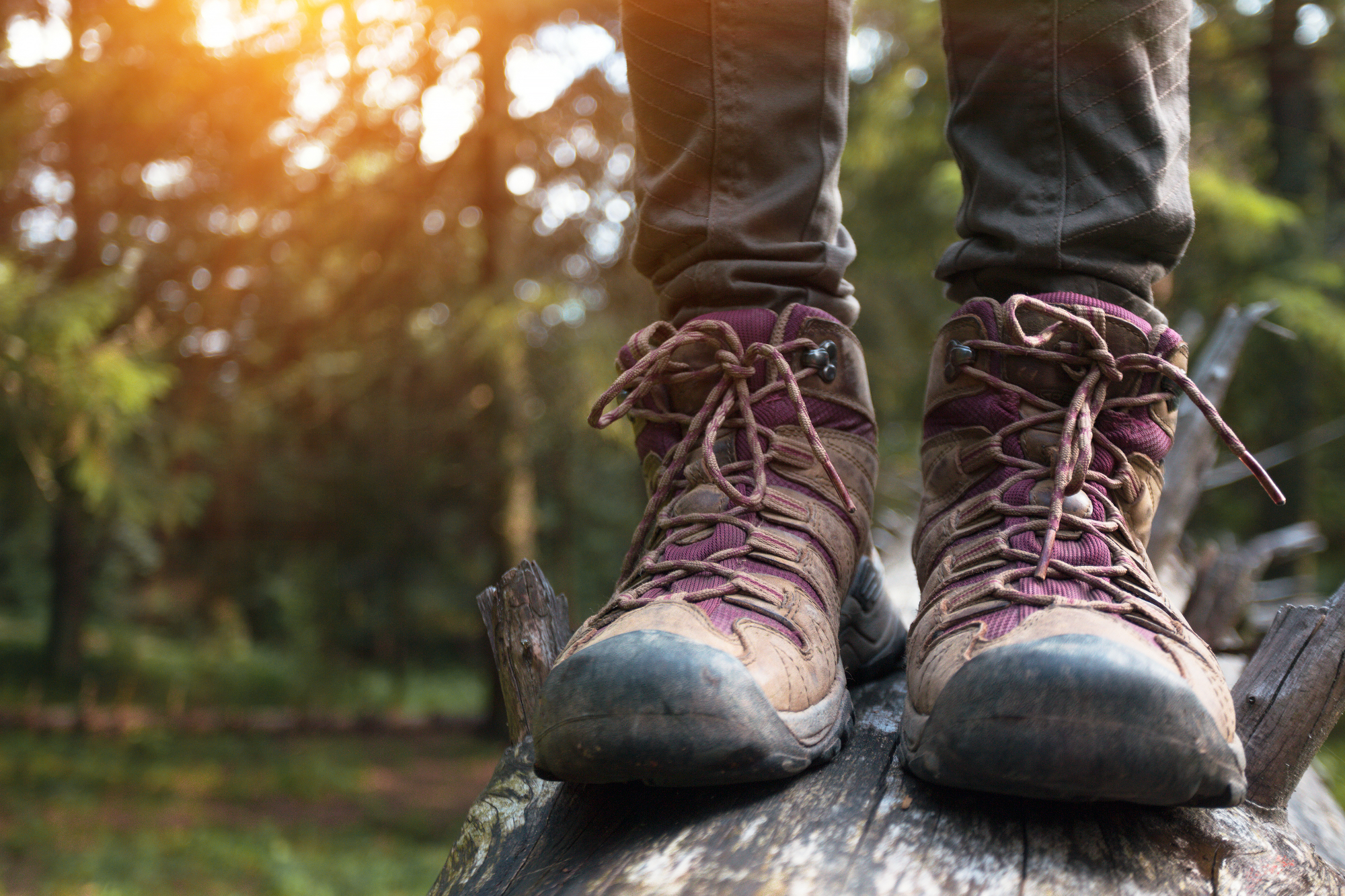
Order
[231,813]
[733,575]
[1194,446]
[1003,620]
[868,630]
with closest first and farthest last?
1. [1003,620]
2. [733,575]
3. [868,630]
4. [1194,446]
5. [231,813]

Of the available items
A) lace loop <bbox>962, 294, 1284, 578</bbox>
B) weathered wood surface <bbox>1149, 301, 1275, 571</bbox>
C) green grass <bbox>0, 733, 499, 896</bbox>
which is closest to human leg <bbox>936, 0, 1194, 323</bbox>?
lace loop <bbox>962, 294, 1284, 578</bbox>

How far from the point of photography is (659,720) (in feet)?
2.83

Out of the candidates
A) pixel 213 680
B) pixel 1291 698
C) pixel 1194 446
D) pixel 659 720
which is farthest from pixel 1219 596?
pixel 213 680

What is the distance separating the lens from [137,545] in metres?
11.3

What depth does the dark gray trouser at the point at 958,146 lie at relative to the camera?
116 cm

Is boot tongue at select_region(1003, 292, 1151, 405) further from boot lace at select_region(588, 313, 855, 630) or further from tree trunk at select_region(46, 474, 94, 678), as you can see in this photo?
tree trunk at select_region(46, 474, 94, 678)

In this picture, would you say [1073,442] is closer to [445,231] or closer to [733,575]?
[733,575]

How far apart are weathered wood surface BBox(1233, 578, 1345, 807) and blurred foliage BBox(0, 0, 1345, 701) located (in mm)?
4197

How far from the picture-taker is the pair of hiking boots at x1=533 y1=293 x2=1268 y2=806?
823mm

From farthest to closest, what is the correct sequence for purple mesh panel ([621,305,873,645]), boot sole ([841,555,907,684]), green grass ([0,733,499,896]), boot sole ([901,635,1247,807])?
green grass ([0,733,499,896]) → boot sole ([841,555,907,684]) → purple mesh panel ([621,305,873,645]) → boot sole ([901,635,1247,807])

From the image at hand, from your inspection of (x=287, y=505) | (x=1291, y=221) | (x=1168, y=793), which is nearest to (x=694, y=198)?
(x=1168, y=793)

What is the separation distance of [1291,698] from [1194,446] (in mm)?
1850

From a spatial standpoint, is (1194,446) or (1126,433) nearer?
(1126,433)

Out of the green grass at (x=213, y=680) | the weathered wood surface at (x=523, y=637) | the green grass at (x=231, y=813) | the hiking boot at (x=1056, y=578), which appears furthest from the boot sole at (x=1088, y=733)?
the green grass at (x=213, y=680)
